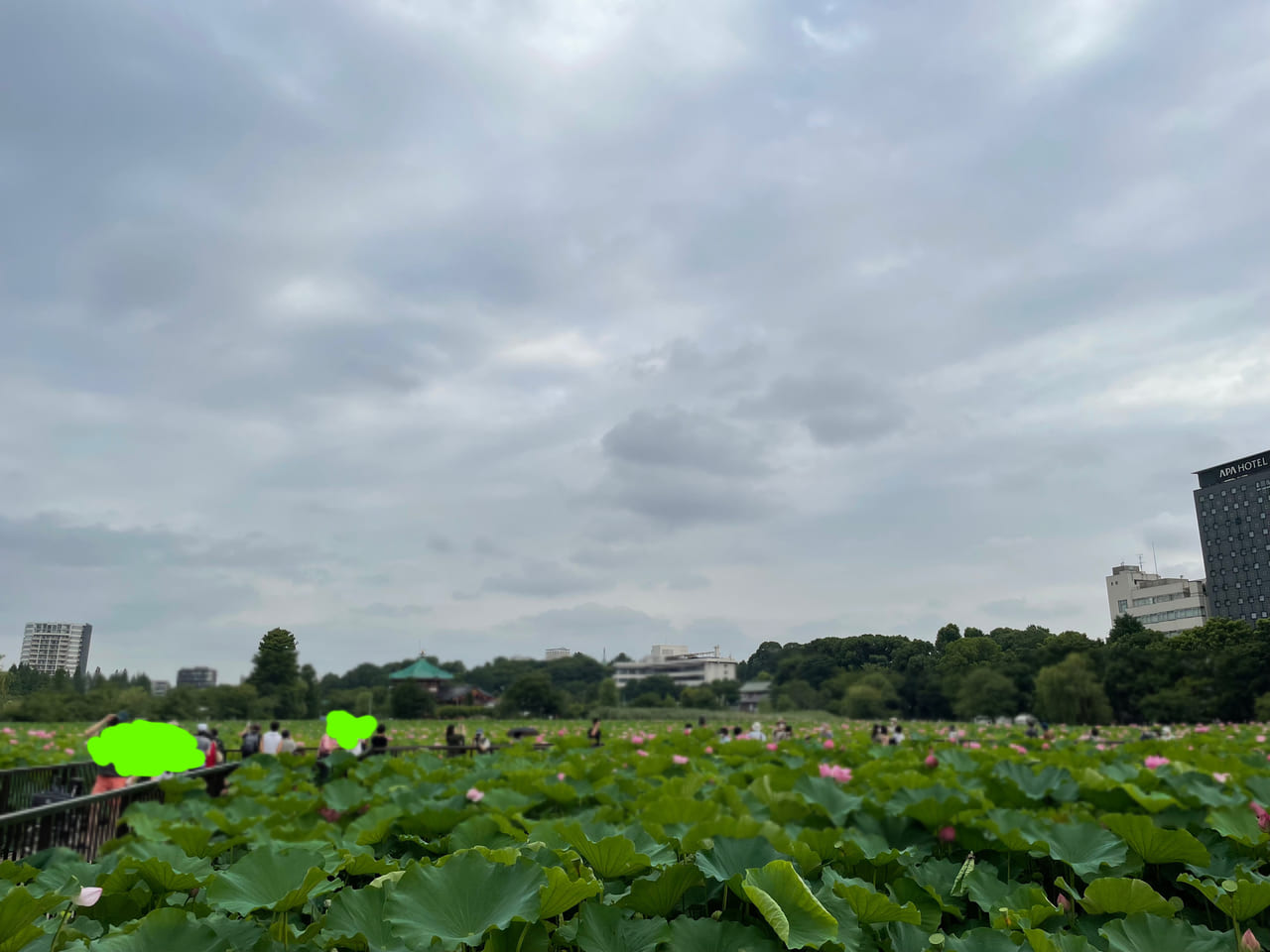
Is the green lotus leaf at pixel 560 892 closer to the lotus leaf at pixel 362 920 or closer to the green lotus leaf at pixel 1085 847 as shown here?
the lotus leaf at pixel 362 920

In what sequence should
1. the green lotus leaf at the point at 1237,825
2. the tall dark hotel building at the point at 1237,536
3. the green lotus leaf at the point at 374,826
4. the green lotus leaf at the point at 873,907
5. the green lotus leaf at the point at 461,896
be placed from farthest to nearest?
the tall dark hotel building at the point at 1237,536 < the green lotus leaf at the point at 374,826 < the green lotus leaf at the point at 1237,825 < the green lotus leaf at the point at 873,907 < the green lotus leaf at the point at 461,896

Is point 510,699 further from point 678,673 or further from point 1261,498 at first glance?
point 1261,498

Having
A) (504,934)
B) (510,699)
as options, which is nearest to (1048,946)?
(504,934)

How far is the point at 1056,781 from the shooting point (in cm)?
541

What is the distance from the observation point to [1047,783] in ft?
17.8

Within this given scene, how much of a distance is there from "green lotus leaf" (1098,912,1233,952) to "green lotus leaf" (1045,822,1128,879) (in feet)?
3.15

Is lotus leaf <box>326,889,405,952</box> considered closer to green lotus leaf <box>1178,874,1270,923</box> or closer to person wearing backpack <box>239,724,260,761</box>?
green lotus leaf <box>1178,874,1270,923</box>

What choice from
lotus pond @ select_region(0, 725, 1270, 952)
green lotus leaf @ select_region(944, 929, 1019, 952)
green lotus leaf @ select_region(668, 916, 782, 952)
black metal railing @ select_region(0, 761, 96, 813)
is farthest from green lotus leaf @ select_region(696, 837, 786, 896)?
black metal railing @ select_region(0, 761, 96, 813)

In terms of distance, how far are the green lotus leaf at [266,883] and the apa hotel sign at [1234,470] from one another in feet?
110

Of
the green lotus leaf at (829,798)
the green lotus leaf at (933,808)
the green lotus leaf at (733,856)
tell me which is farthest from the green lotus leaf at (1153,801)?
→ the green lotus leaf at (733,856)

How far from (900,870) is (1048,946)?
95 cm

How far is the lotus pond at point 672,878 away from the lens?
1.88 meters

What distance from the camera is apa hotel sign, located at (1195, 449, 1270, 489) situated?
28597mm

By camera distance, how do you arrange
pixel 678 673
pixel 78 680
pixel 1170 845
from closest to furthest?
pixel 1170 845 < pixel 78 680 < pixel 678 673
